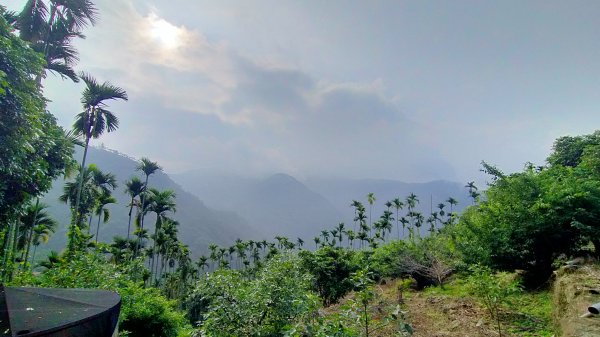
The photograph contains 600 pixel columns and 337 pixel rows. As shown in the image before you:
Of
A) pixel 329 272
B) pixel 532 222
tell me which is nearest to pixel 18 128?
pixel 532 222

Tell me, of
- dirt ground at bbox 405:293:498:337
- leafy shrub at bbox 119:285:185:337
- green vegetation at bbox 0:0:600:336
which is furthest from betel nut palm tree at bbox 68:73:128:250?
dirt ground at bbox 405:293:498:337

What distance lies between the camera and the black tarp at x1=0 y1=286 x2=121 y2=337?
4.37 metres

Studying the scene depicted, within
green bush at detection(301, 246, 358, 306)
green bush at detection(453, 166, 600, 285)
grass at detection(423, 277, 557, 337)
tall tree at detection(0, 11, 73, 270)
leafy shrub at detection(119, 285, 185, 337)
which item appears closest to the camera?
tall tree at detection(0, 11, 73, 270)

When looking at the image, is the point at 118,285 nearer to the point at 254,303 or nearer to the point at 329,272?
the point at 254,303

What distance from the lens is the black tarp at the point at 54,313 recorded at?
4.37 meters

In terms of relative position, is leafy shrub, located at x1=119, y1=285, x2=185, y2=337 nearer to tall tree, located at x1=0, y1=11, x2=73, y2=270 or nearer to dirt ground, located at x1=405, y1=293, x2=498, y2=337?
tall tree, located at x1=0, y1=11, x2=73, y2=270

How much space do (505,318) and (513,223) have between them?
4606 millimetres

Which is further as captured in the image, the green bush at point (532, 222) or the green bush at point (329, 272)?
the green bush at point (329, 272)

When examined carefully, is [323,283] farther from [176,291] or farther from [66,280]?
[176,291]

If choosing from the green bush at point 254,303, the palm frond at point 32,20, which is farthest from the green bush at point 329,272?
the palm frond at point 32,20

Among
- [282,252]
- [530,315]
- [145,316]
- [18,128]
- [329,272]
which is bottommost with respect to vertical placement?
[145,316]

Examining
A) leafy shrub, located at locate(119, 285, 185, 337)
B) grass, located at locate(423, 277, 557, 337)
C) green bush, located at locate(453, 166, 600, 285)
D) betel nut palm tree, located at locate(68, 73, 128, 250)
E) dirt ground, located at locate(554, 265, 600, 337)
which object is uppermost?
betel nut palm tree, located at locate(68, 73, 128, 250)

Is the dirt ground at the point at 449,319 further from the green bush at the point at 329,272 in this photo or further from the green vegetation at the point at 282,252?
the green bush at the point at 329,272

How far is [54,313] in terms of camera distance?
501cm
